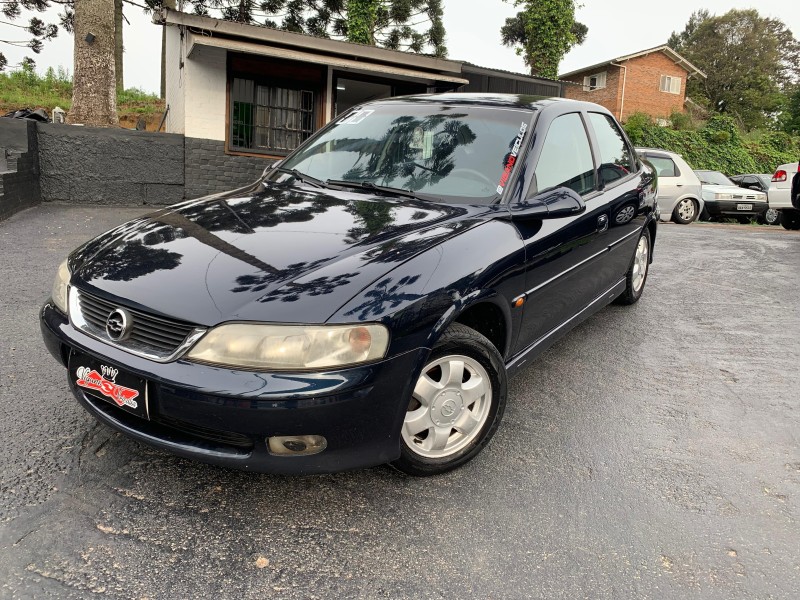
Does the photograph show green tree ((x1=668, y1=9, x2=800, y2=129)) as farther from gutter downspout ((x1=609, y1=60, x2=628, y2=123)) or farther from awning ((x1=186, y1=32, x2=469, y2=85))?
awning ((x1=186, y1=32, x2=469, y2=85))

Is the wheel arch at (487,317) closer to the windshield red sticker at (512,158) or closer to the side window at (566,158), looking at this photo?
the windshield red sticker at (512,158)

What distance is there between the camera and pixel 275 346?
2.13 meters

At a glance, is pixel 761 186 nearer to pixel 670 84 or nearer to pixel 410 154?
pixel 410 154

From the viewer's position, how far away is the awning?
10477 millimetres

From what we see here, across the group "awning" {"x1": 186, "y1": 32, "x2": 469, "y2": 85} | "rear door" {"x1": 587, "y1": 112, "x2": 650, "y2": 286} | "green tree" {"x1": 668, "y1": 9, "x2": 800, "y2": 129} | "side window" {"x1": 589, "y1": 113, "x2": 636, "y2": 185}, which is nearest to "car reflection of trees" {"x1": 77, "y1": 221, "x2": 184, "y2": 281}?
"rear door" {"x1": 587, "y1": 112, "x2": 650, "y2": 286}

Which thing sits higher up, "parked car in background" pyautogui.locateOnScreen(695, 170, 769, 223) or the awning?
the awning

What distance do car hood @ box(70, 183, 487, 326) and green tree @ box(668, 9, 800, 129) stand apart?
55320 millimetres

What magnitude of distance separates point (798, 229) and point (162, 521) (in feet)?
45.2

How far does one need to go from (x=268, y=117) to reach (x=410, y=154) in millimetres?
9671

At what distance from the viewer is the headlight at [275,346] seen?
7.00 feet

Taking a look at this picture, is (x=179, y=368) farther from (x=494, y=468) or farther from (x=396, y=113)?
(x=396, y=113)

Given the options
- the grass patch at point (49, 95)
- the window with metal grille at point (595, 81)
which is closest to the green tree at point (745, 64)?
the window with metal grille at point (595, 81)

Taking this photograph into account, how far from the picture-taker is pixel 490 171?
10.7ft

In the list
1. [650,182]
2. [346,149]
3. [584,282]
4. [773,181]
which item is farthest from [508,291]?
[773,181]
